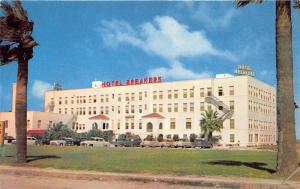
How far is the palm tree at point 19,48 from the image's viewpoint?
23.9m

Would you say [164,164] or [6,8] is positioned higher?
[6,8]

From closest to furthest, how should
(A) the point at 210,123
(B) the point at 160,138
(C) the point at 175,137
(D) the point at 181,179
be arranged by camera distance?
(D) the point at 181,179, (A) the point at 210,123, (B) the point at 160,138, (C) the point at 175,137

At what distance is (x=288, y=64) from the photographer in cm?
1895

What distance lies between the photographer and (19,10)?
79.4 ft

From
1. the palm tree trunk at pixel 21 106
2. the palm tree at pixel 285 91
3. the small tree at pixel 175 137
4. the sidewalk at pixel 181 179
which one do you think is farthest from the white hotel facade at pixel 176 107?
the sidewalk at pixel 181 179

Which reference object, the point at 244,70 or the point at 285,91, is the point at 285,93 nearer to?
the point at 285,91

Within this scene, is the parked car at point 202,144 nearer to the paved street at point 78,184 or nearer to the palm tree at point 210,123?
the palm tree at point 210,123

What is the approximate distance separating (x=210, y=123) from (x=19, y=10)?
66028 millimetres

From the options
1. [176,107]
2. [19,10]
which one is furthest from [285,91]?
[176,107]

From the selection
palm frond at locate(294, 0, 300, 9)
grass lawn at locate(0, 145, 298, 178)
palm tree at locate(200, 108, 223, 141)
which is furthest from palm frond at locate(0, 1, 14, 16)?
palm tree at locate(200, 108, 223, 141)

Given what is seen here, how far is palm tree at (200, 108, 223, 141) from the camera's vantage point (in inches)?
3440

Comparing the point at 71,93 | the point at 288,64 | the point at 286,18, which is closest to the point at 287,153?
the point at 288,64

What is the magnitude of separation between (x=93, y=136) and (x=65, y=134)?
20.1ft

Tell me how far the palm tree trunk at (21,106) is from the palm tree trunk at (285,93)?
13.0m
